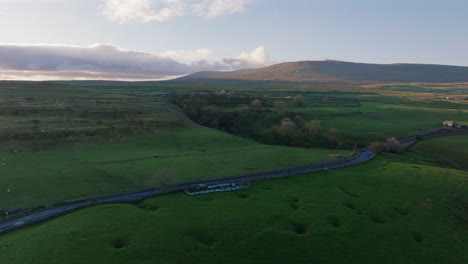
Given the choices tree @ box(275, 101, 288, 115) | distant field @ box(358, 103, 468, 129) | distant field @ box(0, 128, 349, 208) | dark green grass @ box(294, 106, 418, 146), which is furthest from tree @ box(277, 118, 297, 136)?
distant field @ box(358, 103, 468, 129)

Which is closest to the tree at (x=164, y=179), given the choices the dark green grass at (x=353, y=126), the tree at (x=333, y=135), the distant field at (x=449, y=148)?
the tree at (x=333, y=135)

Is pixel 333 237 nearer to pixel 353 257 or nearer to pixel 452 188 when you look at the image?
pixel 353 257

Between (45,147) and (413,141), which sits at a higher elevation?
(45,147)

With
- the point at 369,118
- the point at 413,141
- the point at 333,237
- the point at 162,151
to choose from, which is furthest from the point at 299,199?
the point at 369,118

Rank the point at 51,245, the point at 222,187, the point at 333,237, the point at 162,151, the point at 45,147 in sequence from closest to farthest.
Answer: the point at 51,245 < the point at 333,237 < the point at 222,187 < the point at 45,147 < the point at 162,151

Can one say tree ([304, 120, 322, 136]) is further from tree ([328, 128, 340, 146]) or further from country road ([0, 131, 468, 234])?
country road ([0, 131, 468, 234])

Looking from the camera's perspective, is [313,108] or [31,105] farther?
[313,108]
